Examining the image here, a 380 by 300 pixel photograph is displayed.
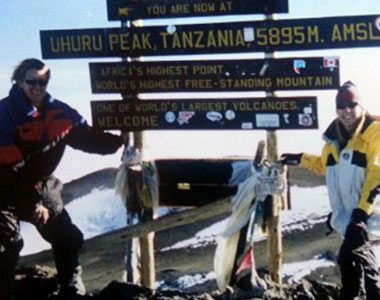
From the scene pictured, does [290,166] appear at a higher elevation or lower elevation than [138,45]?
lower

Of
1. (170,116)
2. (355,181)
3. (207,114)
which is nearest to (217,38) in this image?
(207,114)

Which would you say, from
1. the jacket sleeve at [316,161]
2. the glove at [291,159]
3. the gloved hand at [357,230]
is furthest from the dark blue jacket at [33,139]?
the gloved hand at [357,230]

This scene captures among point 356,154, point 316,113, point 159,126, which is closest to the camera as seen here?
point 356,154

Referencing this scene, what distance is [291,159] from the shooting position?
5176 mm

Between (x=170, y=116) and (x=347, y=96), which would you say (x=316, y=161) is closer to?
(x=347, y=96)

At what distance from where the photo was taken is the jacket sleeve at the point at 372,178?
4574mm

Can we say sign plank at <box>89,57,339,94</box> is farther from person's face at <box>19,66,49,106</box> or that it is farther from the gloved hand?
the gloved hand

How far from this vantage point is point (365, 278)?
4.69 m

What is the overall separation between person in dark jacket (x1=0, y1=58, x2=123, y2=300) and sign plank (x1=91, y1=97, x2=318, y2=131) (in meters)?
0.21

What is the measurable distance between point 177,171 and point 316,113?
1.18m

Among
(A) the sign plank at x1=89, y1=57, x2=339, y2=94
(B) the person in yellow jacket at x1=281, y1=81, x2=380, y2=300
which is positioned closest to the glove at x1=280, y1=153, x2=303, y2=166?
(B) the person in yellow jacket at x1=281, y1=81, x2=380, y2=300

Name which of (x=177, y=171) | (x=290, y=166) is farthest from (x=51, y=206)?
(x=290, y=166)

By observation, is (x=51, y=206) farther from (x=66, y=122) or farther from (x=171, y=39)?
(x=171, y=39)

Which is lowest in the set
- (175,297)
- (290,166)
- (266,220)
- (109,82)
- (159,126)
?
(175,297)
